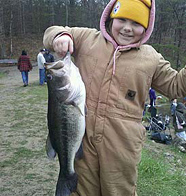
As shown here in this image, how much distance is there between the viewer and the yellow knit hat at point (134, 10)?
1909 millimetres

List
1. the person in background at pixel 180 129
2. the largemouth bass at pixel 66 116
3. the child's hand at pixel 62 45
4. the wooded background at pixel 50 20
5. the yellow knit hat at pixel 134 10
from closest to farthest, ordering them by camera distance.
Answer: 1. the largemouth bass at pixel 66 116
2. the child's hand at pixel 62 45
3. the yellow knit hat at pixel 134 10
4. the person in background at pixel 180 129
5. the wooded background at pixel 50 20

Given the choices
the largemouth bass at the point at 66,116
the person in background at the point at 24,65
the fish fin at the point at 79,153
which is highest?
the largemouth bass at the point at 66,116

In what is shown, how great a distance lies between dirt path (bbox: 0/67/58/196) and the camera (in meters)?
3.53

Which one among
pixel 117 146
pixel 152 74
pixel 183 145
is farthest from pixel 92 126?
pixel 183 145

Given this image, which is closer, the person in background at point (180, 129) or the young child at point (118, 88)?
the young child at point (118, 88)

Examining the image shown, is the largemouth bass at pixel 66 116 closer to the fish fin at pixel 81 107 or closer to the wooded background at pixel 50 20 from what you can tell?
the fish fin at pixel 81 107

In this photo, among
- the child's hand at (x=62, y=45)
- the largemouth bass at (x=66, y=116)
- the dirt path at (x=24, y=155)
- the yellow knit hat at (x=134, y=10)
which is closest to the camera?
the largemouth bass at (x=66, y=116)

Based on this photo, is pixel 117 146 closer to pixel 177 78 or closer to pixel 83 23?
pixel 177 78

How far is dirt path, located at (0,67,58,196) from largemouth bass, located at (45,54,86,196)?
66.1 inches

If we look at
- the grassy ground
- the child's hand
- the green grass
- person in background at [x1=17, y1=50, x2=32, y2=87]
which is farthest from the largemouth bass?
person in background at [x1=17, y1=50, x2=32, y2=87]

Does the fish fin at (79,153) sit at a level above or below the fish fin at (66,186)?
above

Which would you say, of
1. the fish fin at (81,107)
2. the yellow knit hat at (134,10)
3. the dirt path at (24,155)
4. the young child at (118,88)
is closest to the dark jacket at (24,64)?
the dirt path at (24,155)

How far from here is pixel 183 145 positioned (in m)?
8.52

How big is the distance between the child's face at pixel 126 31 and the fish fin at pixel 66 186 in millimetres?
1108
